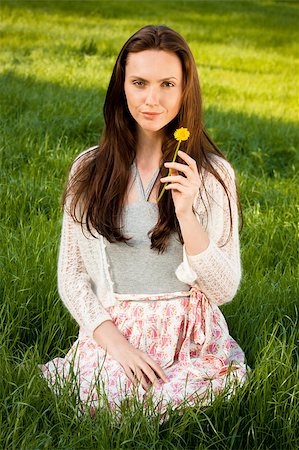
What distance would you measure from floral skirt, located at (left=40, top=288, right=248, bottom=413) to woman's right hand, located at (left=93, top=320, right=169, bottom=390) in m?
0.02

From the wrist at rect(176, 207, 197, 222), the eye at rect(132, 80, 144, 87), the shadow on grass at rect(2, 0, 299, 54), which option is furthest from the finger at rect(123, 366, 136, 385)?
the shadow on grass at rect(2, 0, 299, 54)

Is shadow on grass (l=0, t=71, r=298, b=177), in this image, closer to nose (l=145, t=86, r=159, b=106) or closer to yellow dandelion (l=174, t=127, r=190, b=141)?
nose (l=145, t=86, r=159, b=106)

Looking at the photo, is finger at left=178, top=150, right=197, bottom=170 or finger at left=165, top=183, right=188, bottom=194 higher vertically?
finger at left=178, top=150, right=197, bottom=170

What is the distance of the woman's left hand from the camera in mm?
2537

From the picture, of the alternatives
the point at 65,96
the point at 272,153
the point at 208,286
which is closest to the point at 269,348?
the point at 208,286

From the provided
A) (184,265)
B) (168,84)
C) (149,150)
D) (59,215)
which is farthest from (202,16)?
(184,265)

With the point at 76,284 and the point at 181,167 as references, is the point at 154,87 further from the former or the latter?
the point at 76,284

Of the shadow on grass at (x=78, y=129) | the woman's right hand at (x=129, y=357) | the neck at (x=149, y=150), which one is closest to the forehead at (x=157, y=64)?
the neck at (x=149, y=150)

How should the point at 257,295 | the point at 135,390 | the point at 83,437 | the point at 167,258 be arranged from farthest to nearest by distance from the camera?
the point at 257,295 < the point at 167,258 < the point at 135,390 < the point at 83,437

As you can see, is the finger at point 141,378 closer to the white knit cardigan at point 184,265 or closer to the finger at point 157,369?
the finger at point 157,369

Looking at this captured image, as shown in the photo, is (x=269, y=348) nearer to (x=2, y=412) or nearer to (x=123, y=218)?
(x=123, y=218)

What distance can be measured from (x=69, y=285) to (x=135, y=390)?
0.45 metres

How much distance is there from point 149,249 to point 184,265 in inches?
5.7

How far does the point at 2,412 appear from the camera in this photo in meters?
2.60
